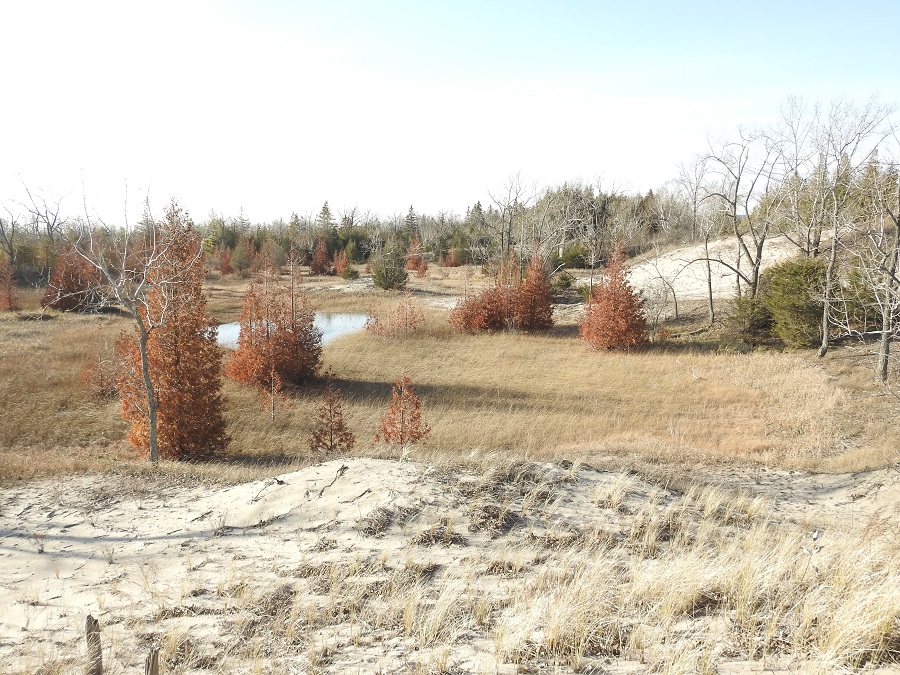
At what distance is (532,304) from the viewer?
37656 millimetres

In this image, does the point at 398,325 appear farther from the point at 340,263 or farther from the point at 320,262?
the point at 320,262

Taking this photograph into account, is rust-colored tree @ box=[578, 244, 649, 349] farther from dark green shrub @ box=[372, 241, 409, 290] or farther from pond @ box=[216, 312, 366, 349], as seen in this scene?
dark green shrub @ box=[372, 241, 409, 290]

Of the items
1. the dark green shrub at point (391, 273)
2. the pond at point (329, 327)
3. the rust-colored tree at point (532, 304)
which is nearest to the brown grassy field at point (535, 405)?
the rust-colored tree at point (532, 304)

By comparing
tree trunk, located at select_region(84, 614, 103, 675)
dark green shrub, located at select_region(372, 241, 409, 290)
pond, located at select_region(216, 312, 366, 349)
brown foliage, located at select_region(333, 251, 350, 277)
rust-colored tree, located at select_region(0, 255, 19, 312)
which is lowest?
tree trunk, located at select_region(84, 614, 103, 675)

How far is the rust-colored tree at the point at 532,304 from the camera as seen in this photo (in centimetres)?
3750

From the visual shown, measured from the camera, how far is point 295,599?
5809 millimetres

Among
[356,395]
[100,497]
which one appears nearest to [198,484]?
[100,497]

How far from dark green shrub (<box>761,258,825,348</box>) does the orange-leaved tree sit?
900 inches

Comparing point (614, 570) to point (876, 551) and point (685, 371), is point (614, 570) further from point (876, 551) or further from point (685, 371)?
point (685, 371)

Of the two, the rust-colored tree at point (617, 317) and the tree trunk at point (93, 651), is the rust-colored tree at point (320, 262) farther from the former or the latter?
the tree trunk at point (93, 651)

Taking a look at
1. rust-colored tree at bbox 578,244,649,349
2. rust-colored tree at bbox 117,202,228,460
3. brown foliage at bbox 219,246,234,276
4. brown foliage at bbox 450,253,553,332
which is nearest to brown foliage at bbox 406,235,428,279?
brown foliage at bbox 219,246,234,276

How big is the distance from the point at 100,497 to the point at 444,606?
7828mm

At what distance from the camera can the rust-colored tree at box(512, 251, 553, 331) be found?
37.5 m

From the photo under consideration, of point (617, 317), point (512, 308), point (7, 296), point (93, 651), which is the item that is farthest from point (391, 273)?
point (93, 651)
